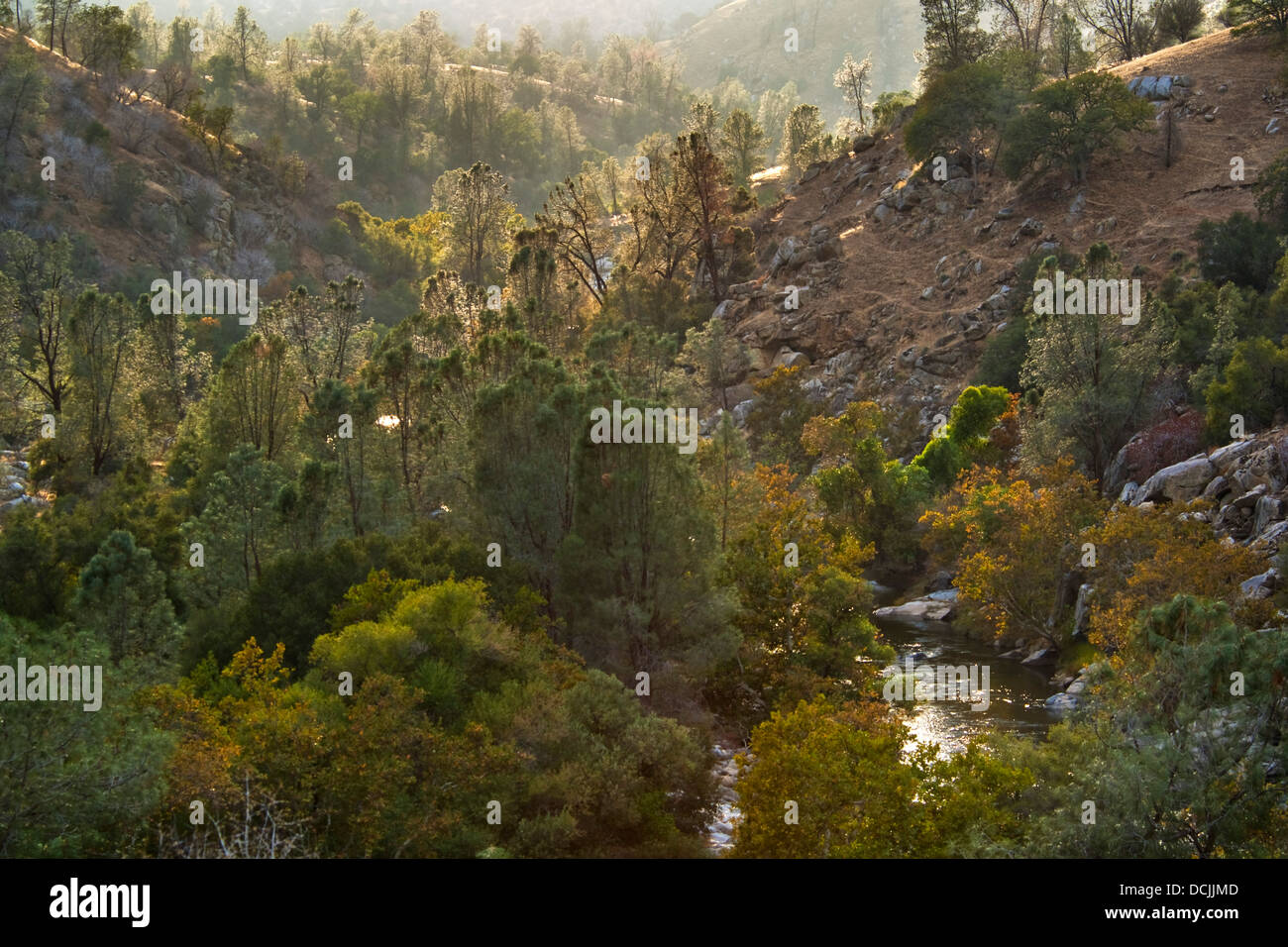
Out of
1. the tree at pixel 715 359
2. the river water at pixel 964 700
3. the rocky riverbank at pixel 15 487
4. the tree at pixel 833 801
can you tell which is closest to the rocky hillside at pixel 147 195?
the rocky riverbank at pixel 15 487

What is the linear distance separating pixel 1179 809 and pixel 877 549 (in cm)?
4443

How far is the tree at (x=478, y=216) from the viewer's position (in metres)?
93.0

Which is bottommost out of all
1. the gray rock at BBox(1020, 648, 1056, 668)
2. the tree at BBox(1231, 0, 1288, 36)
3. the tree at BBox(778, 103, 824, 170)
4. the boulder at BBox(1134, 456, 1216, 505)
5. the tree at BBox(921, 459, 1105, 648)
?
the gray rock at BBox(1020, 648, 1056, 668)

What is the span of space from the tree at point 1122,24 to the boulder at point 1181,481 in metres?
62.6

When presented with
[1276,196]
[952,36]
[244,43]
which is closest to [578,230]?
[952,36]

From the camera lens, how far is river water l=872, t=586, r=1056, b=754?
37656mm

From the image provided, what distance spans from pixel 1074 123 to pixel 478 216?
4585cm

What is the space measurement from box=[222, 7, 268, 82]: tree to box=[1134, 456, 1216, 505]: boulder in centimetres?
13385

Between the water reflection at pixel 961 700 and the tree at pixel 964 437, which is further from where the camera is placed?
the tree at pixel 964 437

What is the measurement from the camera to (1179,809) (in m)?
20.4

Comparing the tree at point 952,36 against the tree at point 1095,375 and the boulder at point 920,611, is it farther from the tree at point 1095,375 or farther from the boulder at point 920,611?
the boulder at point 920,611

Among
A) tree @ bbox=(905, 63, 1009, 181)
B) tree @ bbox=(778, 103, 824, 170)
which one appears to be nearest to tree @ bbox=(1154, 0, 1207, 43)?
tree @ bbox=(905, 63, 1009, 181)

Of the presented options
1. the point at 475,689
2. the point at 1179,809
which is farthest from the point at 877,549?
the point at 1179,809

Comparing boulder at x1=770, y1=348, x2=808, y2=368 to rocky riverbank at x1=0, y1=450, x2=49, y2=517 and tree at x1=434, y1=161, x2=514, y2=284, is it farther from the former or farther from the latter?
rocky riverbank at x1=0, y1=450, x2=49, y2=517
